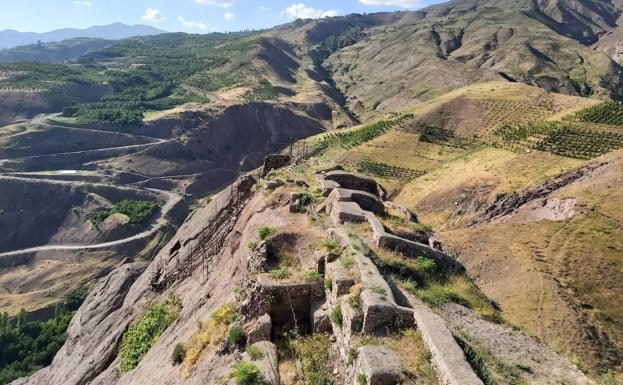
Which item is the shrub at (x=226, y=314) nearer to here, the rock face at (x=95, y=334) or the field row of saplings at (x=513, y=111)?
the rock face at (x=95, y=334)

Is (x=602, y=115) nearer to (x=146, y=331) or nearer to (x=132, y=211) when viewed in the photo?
(x=146, y=331)

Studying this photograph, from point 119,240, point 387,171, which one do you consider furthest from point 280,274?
point 119,240

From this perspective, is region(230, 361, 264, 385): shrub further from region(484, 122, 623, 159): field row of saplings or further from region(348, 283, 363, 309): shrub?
region(484, 122, 623, 159): field row of saplings

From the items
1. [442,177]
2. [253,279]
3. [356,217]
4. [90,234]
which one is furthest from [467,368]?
[90,234]

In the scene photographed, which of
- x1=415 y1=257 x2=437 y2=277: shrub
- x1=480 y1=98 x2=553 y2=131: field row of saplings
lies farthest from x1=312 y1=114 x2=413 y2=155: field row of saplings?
x1=415 y1=257 x2=437 y2=277: shrub

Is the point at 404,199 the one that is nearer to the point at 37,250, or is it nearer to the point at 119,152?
the point at 37,250

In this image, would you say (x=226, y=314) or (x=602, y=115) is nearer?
(x=226, y=314)
